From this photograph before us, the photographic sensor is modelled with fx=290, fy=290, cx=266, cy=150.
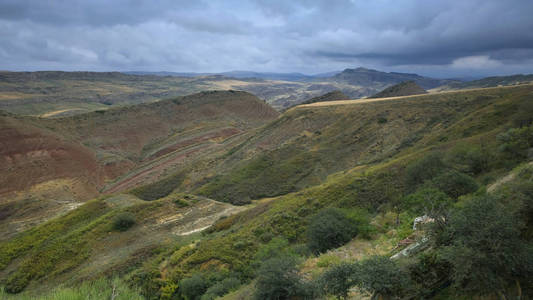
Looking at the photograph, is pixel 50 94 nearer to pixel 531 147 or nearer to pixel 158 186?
pixel 158 186

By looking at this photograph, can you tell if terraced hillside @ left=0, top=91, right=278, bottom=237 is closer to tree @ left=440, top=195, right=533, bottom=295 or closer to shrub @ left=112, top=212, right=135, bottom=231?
shrub @ left=112, top=212, right=135, bottom=231

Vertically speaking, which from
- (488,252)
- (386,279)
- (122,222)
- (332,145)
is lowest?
(122,222)

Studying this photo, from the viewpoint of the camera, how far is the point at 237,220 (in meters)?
27.9

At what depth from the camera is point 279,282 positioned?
29.6 ft

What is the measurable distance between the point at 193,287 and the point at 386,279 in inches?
476

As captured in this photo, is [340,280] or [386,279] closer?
[386,279]

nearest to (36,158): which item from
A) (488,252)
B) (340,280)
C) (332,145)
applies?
(332,145)

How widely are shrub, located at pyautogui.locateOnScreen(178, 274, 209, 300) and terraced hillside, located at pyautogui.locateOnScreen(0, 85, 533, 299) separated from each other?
2.8 inches

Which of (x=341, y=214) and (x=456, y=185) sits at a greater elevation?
(x=456, y=185)

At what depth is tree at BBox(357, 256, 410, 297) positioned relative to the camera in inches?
251

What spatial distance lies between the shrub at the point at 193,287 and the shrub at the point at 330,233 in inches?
242

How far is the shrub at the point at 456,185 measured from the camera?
14789mm

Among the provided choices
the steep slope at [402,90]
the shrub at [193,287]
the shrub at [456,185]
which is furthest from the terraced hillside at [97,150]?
the shrub at [456,185]

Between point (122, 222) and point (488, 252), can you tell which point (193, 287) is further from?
point (122, 222)
